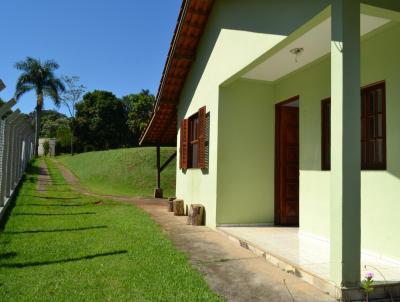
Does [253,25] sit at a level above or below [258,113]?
above

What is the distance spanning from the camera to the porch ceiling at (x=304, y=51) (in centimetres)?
452

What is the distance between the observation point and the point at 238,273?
14.1 feet

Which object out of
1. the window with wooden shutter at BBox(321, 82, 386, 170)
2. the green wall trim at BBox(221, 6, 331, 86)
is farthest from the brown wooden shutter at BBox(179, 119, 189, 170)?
the window with wooden shutter at BBox(321, 82, 386, 170)

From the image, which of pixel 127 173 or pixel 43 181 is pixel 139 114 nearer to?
pixel 127 173

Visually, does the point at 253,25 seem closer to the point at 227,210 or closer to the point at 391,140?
the point at 391,140

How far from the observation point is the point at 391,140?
4535mm

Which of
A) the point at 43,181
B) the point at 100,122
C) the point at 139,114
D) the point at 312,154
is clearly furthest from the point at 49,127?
the point at 312,154

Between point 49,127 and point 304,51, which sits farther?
point 49,127

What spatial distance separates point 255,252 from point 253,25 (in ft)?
11.6

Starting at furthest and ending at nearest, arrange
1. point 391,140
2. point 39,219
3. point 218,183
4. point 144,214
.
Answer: point 144,214, point 39,219, point 218,183, point 391,140

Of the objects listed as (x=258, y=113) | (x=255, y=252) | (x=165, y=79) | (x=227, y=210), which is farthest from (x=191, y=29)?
(x=255, y=252)

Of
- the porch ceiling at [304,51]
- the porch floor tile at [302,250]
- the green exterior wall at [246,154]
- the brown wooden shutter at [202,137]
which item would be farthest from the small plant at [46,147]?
the porch floor tile at [302,250]

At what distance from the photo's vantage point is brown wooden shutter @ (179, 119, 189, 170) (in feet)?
30.9

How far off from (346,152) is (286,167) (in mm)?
4077
